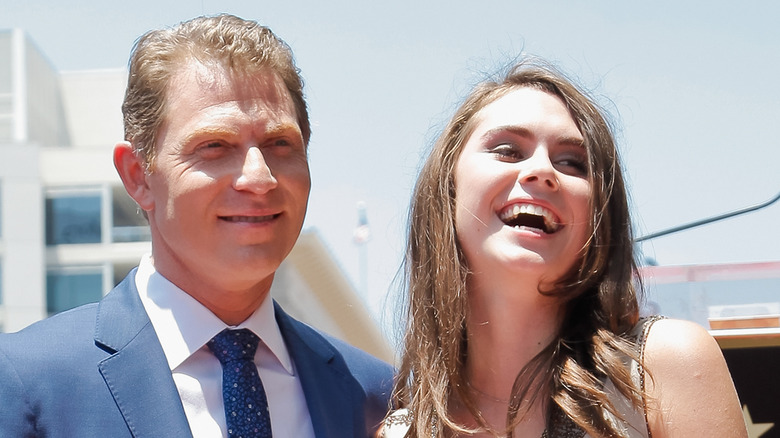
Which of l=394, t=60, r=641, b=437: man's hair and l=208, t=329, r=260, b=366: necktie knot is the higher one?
l=394, t=60, r=641, b=437: man's hair

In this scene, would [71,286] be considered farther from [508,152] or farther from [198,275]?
[508,152]

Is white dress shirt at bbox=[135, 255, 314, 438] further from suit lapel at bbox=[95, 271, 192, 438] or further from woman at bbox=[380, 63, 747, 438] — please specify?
woman at bbox=[380, 63, 747, 438]

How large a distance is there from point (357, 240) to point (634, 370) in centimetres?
3748

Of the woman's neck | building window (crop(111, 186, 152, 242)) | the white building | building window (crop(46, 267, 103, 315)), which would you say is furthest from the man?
building window (crop(111, 186, 152, 242))

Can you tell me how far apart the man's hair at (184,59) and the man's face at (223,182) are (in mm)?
36

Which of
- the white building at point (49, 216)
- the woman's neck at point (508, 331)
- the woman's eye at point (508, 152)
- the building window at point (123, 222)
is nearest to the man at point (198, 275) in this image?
the woman's neck at point (508, 331)

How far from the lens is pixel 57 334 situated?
3.10 meters

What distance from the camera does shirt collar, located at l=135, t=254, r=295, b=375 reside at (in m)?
3.21

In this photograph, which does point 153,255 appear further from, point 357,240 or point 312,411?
point 357,240

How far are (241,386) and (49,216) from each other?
3344 cm

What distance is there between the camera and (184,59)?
3.31 metres

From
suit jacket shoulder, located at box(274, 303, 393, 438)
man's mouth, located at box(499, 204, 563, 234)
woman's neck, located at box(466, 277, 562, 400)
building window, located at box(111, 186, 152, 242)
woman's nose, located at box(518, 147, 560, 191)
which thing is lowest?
building window, located at box(111, 186, 152, 242)

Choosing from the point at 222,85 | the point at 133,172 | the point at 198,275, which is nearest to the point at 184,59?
the point at 222,85

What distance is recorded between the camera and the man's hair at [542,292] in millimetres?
2902
